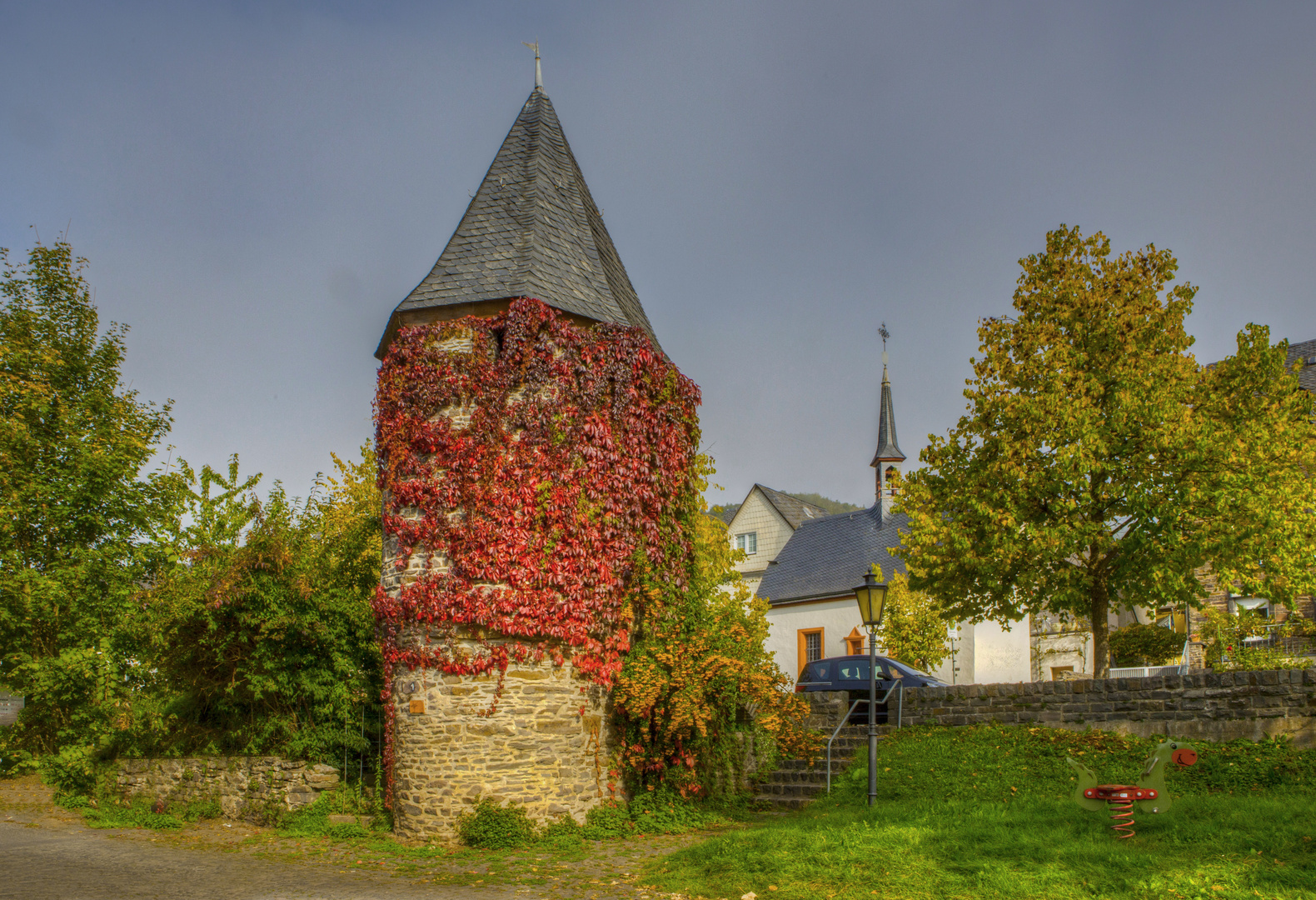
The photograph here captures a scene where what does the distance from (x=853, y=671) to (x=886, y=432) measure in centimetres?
2228

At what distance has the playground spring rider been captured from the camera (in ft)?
28.3

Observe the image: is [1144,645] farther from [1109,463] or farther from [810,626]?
[1109,463]

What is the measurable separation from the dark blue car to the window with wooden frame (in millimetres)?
11599

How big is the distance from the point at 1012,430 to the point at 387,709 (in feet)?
34.8

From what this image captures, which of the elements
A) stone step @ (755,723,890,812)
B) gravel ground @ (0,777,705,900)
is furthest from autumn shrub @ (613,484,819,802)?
gravel ground @ (0,777,705,900)

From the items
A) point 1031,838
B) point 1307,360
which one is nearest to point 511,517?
point 1031,838

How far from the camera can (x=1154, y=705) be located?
40.8ft

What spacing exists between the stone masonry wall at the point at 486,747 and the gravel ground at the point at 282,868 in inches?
25.1

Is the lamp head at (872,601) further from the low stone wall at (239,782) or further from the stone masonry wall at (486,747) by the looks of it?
the low stone wall at (239,782)

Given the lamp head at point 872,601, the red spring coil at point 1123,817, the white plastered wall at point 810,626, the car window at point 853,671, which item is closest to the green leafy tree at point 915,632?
the white plastered wall at point 810,626

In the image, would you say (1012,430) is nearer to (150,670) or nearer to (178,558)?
(178,558)

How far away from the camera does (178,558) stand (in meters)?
A: 16.0

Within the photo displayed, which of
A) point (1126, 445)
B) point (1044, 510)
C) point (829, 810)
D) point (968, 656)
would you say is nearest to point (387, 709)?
point (829, 810)

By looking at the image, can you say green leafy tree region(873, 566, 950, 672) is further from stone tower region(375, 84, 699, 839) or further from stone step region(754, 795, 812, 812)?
stone tower region(375, 84, 699, 839)
